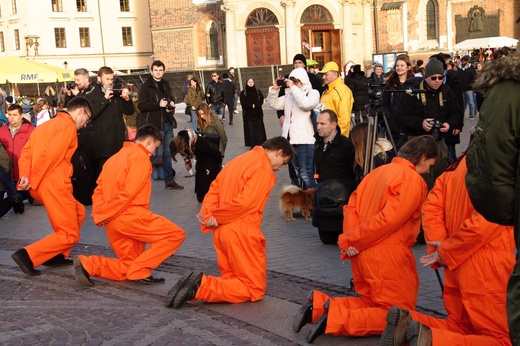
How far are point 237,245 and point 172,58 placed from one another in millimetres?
48727

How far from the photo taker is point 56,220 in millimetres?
8539

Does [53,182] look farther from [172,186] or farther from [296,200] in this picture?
[172,186]

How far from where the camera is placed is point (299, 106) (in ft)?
39.7

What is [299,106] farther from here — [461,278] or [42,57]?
[42,57]

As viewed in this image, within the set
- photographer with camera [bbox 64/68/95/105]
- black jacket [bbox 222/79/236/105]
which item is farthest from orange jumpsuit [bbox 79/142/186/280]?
black jacket [bbox 222/79/236/105]

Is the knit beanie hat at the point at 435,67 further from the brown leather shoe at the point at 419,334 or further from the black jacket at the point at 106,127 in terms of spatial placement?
the brown leather shoe at the point at 419,334

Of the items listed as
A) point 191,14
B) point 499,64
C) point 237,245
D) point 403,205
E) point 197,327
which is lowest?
point 197,327

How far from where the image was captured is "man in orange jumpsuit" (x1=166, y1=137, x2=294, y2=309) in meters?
7.05

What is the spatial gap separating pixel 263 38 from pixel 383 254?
1707 inches

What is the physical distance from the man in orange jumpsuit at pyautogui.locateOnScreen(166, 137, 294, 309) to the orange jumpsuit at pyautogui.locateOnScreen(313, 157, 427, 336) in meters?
1.11

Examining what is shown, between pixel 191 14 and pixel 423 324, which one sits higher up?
pixel 191 14

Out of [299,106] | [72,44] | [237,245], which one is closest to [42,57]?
[72,44]

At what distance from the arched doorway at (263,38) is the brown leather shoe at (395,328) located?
4391 centimetres

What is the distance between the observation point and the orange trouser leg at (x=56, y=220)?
8.52 m
